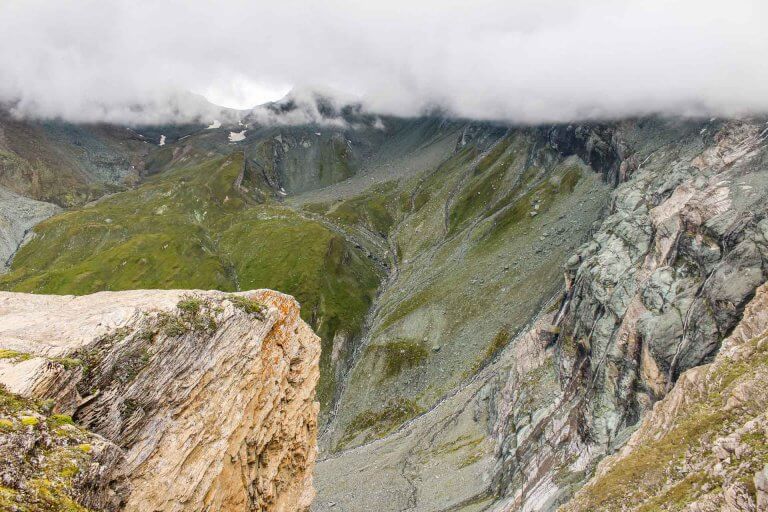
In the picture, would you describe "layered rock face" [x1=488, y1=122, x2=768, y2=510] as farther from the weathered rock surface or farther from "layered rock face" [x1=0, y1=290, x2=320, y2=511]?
"layered rock face" [x1=0, y1=290, x2=320, y2=511]

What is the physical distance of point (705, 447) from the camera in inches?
1136

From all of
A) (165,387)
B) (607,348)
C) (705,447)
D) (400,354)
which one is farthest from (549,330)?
(165,387)

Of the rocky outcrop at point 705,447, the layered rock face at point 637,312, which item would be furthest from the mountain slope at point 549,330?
the rocky outcrop at point 705,447

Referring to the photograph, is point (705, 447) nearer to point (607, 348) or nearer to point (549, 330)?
point (607, 348)

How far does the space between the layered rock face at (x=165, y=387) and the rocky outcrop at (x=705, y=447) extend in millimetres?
24376

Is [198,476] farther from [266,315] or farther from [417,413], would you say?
[417,413]

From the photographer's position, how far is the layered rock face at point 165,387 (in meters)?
17.6

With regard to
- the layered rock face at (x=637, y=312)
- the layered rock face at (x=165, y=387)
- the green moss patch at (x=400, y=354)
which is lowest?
the green moss patch at (x=400, y=354)

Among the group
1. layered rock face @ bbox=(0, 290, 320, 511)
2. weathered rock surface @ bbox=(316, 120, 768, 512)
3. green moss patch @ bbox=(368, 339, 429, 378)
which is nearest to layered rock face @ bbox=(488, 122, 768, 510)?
weathered rock surface @ bbox=(316, 120, 768, 512)

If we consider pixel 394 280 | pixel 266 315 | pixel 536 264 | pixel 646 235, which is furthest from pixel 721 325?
pixel 394 280

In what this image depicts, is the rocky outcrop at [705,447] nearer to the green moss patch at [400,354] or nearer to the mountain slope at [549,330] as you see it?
the mountain slope at [549,330]

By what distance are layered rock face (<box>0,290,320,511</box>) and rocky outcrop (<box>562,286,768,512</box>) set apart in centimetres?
2438

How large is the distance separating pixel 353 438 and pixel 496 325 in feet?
160

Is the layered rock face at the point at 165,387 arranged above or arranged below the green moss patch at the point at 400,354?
above
